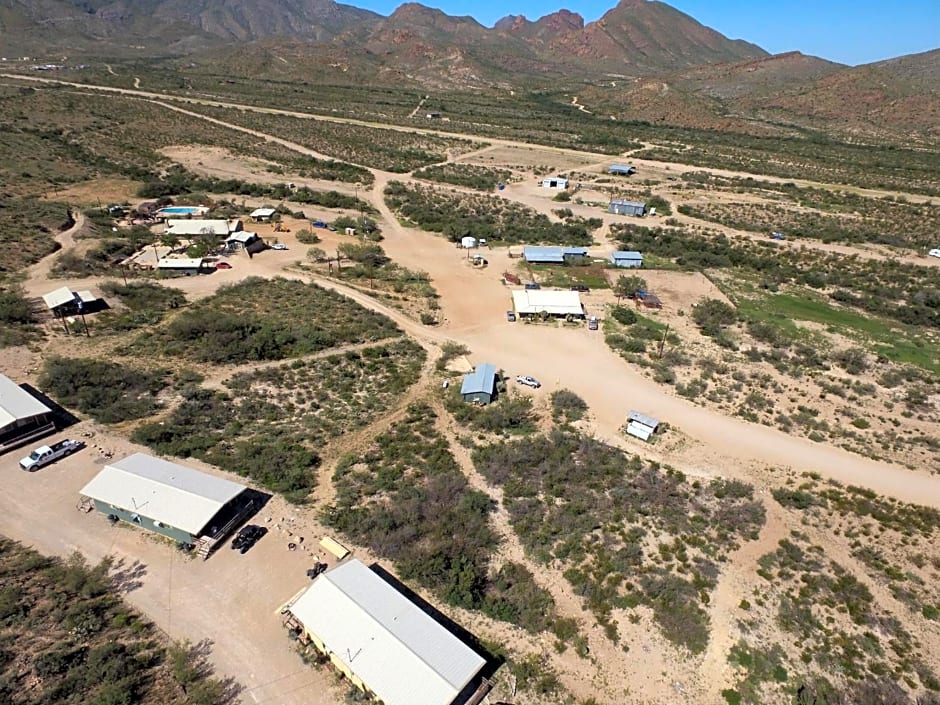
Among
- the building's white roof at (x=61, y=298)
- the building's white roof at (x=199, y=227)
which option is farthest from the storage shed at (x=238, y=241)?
the building's white roof at (x=61, y=298)

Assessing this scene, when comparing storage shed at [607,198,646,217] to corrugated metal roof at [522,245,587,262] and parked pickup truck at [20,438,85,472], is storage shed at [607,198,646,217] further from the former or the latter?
parked pickup truck at [20,438,85,472]

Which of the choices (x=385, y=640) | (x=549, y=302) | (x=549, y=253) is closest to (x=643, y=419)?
(x=549, y=302)

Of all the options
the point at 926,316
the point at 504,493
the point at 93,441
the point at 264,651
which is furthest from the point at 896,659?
the point at 926,316

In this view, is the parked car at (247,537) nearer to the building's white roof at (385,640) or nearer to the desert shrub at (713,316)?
→ the building's white roof at (385,640)

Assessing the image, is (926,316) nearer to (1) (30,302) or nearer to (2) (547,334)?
(2) (547,334)

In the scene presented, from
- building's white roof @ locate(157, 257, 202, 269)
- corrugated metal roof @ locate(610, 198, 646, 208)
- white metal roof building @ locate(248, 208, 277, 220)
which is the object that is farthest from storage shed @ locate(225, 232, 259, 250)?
corrugated metal roof @ locate(610, 198, 646, 208)
